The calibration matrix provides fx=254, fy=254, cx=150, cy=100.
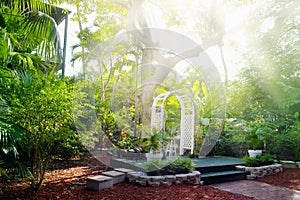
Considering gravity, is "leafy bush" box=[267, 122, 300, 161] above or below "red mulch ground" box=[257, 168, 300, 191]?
above

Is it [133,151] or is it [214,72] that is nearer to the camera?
[133,151]

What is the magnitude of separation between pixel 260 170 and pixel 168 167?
2.67m

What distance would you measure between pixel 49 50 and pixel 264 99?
665 centimetres

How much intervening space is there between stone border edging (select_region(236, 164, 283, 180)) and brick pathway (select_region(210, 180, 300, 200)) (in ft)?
1.29

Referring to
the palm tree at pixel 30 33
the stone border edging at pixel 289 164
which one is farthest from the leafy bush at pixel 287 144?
the palm tree at pixel 30 33

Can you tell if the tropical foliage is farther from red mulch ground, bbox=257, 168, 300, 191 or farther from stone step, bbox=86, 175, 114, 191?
stone step, bbox=86, 175, 114, 191

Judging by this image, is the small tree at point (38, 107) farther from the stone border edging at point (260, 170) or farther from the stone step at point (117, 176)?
the stone border edging at point (260, 170)

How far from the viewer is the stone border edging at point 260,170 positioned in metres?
6.08

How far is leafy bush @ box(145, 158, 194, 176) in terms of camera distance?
4.82 m

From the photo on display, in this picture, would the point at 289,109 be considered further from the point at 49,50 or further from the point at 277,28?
the point at 49,50

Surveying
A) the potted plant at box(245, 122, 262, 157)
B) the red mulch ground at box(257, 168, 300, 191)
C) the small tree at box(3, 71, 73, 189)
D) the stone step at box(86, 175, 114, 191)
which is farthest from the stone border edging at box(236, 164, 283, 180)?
the small tree at box(3, 71, 73, 189)

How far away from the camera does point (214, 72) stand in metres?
13.4

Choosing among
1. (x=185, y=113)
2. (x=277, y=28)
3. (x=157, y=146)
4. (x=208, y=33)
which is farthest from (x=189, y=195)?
(x=277, y=28)

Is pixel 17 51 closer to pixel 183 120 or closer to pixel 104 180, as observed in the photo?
pixel 104 180
